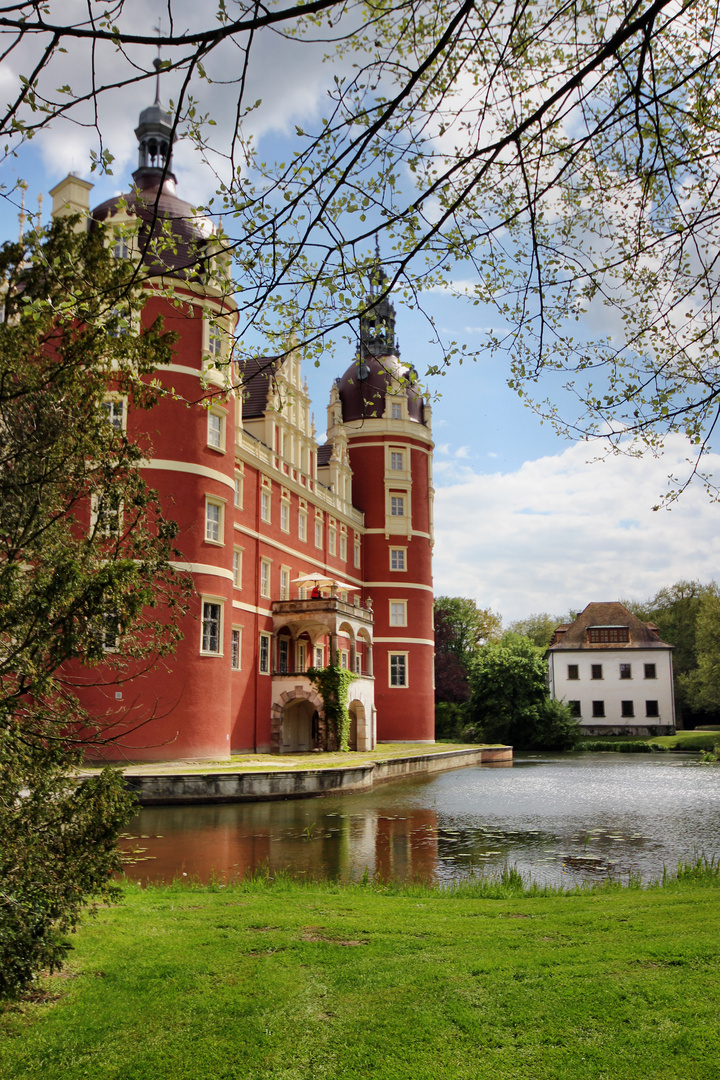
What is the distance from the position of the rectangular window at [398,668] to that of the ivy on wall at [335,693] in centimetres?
1155

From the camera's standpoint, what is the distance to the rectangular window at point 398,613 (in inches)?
1750

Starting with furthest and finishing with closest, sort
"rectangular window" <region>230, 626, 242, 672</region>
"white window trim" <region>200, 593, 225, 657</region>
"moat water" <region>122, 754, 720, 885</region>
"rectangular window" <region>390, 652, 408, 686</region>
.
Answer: "rectangular window" <region>390, 652, 408, 686</region>
"rectangular window" <region>230, 626, 242, 672</region>
"white window trim" <region>200, 593, 225, 657</region>
"moat water" <region>122, 754, 720, 885</region>

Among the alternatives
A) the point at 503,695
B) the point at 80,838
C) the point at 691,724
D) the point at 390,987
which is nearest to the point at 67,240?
the point at 80,838

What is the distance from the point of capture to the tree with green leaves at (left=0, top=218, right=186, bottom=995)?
16.0 feet

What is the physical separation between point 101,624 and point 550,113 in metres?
4.19

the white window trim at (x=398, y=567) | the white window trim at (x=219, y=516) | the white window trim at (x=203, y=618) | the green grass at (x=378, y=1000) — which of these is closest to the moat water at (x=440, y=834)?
the green grass at (x=378, y=1000)

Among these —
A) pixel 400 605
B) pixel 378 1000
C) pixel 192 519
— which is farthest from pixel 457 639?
pixel 378 1000

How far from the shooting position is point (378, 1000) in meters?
5.04

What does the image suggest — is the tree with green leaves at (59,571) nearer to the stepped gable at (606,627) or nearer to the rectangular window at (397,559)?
the rectangular window at (397,559)

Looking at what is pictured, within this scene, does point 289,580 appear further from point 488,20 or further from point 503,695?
point 488,20

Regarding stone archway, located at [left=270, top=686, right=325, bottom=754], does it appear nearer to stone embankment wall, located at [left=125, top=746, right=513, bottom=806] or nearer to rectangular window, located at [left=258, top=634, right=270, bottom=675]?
rectangular window, located at [left=258, top=634, right=270, bottom=675]

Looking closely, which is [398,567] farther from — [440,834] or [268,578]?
[440,834]

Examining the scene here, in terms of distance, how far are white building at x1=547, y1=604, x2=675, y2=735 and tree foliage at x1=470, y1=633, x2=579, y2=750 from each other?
444 inches

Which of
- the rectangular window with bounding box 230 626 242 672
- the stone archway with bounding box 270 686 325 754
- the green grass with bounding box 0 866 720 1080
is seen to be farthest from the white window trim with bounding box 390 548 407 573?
the green grass with bounding box 0 866 720 1080
